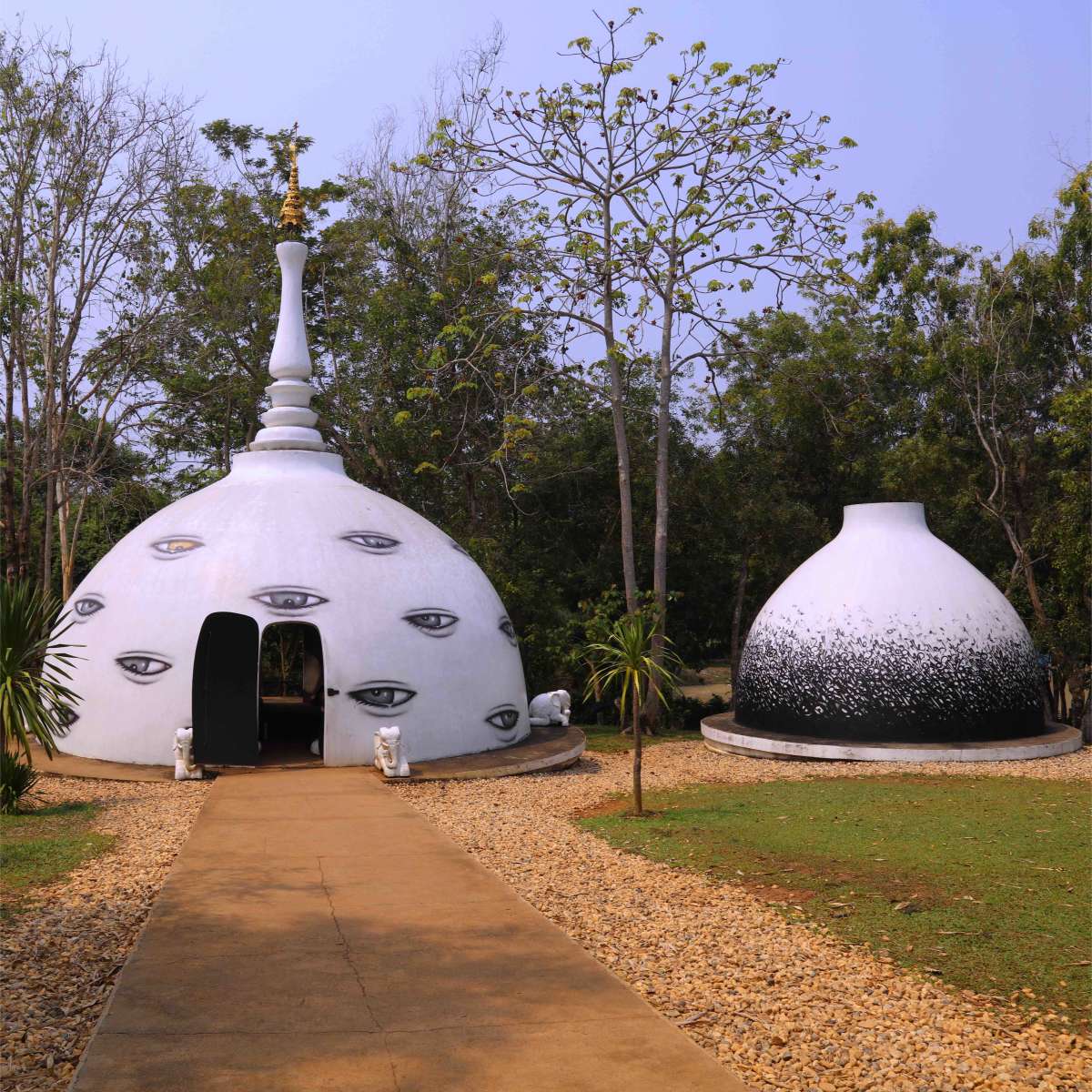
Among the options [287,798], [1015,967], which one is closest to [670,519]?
[287,798]

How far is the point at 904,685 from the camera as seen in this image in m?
15.1

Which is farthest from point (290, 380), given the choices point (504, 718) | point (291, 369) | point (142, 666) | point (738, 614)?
point (738, 614)

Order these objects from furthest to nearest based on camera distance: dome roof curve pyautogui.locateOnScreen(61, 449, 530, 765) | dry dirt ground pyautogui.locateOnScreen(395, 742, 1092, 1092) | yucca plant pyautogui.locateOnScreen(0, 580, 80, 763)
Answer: dome roof curve pyautogui.locateOnScreen(61, 449, 530, 765), yucca plant pyautogui.locateOnScreen(0, 580, 80, 763), dry dirt ground pyautogui.locateOnScreen(395, 742, 1092, 1092)

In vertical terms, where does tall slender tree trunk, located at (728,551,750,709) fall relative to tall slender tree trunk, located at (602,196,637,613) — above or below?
below

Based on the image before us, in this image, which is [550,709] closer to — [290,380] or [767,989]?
[290,380]

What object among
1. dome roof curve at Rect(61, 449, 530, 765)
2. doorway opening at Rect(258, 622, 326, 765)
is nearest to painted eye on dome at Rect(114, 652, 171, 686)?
dome roof curve at Rect(61, 449, 530, 765)

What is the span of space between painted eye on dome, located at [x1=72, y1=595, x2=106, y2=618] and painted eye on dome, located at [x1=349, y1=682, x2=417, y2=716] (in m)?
3.35

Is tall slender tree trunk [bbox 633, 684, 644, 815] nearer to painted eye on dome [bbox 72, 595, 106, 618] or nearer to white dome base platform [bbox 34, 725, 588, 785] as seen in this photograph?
white dome base platform [bbox 34, 725, 588, 785]

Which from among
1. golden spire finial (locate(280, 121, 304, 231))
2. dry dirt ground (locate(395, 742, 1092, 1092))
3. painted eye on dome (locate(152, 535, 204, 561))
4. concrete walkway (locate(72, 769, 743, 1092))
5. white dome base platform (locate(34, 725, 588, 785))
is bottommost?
dry dirt ground (locate(395, 742, 1092, 1092))

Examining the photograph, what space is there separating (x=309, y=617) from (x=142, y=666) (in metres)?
1.93

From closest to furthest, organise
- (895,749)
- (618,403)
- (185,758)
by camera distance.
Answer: (185,758)
(895,749)
(618,403)

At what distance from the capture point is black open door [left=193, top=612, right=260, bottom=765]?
12359mm

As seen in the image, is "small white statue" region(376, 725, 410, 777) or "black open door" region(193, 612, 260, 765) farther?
"black open door" region(193, 612, 260, 765)

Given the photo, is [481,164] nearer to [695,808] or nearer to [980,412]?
[980,412]
